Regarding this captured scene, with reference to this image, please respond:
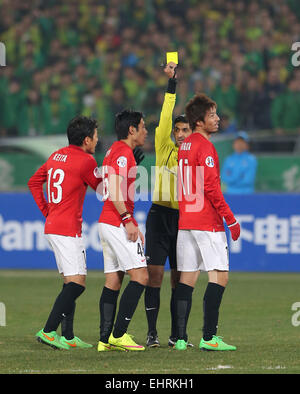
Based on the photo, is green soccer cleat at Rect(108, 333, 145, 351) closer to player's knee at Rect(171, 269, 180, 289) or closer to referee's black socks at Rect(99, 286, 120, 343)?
referee's black socks at Rect(99, 286, 120, 343)

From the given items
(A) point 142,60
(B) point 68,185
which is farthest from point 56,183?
(A) point 142,60

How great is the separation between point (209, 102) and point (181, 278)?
1501 millimetres

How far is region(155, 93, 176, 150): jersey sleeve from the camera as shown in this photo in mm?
7288

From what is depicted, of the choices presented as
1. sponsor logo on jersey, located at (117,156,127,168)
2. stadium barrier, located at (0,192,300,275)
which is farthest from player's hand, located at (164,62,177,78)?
stadium barrier, located at (0,192,300,275)

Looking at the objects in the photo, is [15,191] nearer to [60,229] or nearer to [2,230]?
[2,230]

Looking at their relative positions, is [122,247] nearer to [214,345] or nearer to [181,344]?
[181,344]

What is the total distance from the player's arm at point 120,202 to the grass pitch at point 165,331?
100cm

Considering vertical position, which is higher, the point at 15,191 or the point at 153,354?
the point at 15,191

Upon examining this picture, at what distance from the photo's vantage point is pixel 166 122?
7320 millimetres

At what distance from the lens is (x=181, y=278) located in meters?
7.27

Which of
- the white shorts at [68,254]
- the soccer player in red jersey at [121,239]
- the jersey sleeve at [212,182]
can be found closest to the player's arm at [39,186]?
the white shorts at [68,254]

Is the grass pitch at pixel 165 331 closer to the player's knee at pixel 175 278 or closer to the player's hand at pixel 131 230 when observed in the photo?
the player's knee at pixel 175 278

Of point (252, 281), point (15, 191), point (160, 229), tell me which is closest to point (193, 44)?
point (15, 191)

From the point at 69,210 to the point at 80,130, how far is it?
69cm
